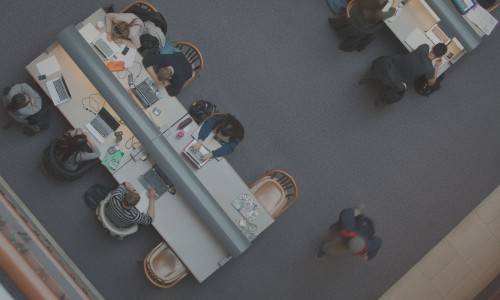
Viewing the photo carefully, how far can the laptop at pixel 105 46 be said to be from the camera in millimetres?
5250

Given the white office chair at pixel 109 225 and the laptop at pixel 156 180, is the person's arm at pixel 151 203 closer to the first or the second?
the laptop at pixel 156 180

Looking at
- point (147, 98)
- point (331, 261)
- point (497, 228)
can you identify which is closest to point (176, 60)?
point (147, 98)

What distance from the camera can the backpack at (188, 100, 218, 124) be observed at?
5.69 m

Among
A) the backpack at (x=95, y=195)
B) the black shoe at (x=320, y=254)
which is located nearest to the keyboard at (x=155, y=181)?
the backpack at (x=95, y=195)

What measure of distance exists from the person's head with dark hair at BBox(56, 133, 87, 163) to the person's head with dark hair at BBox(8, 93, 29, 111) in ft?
1.61

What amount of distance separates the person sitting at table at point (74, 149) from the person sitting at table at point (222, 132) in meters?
1.04

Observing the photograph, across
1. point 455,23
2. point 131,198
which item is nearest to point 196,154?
point 131,198

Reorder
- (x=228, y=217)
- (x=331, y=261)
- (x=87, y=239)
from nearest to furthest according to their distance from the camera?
(x=228, y=217)
(x=87, y=239)
(x=331, y=261)

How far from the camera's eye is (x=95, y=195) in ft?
18.3

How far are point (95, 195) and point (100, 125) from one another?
856 mm

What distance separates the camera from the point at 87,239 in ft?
18.6

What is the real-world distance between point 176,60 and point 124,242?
2112 millimetres

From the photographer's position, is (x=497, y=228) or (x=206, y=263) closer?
(x=206, y=263)

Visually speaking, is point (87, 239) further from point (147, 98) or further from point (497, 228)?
point (497, 228)
